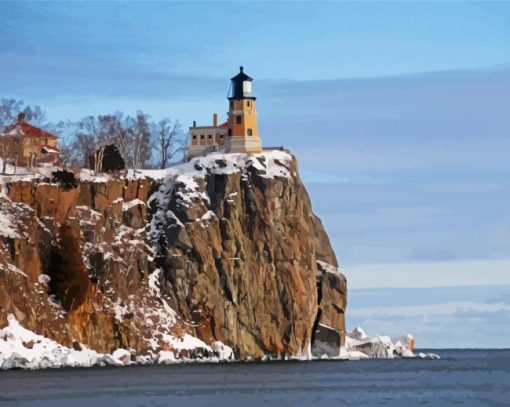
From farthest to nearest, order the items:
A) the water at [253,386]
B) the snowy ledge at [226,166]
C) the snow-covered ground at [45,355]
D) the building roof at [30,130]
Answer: the building roof at [30,130] < the snowy ledge at [226,166] < the snow-covered ground at [45,355] < the water at [253,386]

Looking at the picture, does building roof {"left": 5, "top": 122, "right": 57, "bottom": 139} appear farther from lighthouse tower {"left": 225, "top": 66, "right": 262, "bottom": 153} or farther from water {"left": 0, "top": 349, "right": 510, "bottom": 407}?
water {"left": 0, "top": 349, "right": 510, "bottom": 407}

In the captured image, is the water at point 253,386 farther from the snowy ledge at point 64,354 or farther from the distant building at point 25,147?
the distant building at point 25,147

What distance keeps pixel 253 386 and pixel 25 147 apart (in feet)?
188

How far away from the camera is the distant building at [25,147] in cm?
16216

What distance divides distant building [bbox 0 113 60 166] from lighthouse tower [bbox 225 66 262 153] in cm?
2013

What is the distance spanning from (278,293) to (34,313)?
29.8 metres

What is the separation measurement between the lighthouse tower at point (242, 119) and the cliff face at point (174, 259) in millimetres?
3575

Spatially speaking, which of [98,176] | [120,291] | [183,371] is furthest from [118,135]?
[183,371]

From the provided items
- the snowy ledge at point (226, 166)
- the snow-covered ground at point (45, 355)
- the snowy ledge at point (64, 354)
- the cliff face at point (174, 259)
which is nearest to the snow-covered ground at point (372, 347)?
the cliff face at point (174, 259)

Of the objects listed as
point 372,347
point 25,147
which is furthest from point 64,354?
point 372,347

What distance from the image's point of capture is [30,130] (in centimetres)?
16750

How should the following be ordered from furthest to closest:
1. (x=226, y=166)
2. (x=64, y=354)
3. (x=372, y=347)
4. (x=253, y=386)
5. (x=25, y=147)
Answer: (x=372, y=347), (x=226, y=166), (x=25, y=147), (x=64, y=354), (x=253, y=386)

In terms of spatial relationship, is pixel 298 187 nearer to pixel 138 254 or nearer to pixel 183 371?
pixel 138 254

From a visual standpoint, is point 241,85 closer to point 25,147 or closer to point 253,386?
point 25,147
